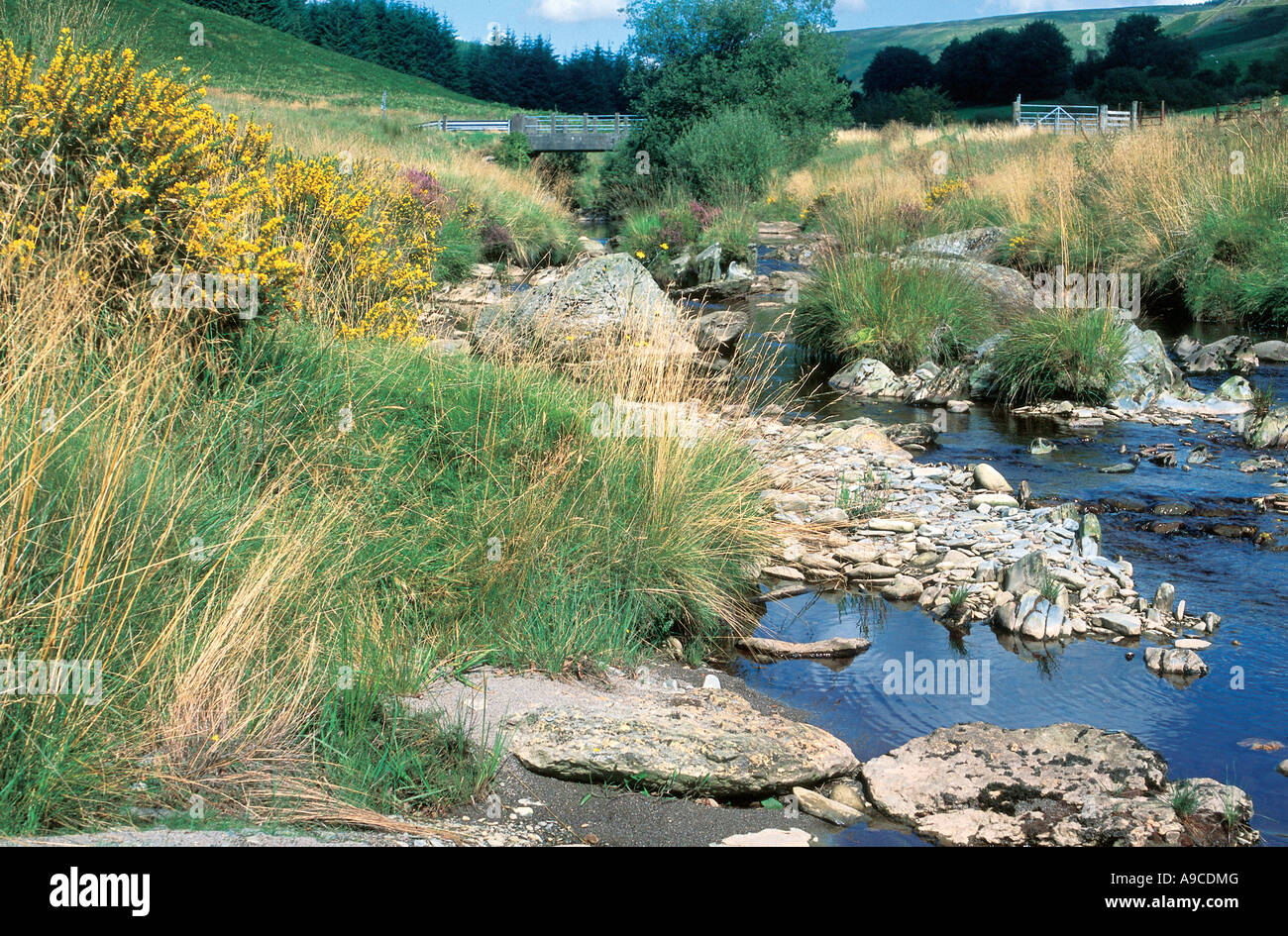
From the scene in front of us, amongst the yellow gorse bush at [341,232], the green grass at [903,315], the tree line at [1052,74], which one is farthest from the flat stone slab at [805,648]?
the tree line at [1052,74]

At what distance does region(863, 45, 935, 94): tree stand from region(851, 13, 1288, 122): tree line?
0.07 metres

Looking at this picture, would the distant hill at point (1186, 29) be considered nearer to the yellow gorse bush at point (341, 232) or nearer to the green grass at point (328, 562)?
the yellow gorse bush at point (341, 232)

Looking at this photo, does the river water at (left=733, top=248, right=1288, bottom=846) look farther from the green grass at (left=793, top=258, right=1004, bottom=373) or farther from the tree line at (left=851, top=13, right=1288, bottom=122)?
the tree line at (left=851, top=13, right=1288, bottom=122)

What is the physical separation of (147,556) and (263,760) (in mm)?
816

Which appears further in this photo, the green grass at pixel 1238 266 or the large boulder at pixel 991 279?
the green grass at pixel 1238 266

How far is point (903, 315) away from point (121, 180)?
802 cm

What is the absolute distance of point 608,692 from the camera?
4.21m

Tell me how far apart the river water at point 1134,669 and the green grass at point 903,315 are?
3.78 meters

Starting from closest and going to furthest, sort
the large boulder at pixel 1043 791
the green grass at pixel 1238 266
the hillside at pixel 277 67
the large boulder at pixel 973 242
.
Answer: the large boulder at pixel 1043 791, the green grass at pixel 1238 266, the large boulder at pixel 973 242, the hillside at pixel 277 67

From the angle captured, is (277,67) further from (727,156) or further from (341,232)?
(341,232)

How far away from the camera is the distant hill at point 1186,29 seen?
2726 inches

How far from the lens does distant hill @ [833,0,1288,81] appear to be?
227 feet

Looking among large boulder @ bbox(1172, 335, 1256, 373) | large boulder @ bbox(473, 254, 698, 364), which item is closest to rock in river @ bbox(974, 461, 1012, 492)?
large boulder @ bbox(473, 254, 698, 364)

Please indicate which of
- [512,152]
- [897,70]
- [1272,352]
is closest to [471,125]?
[512,152]
